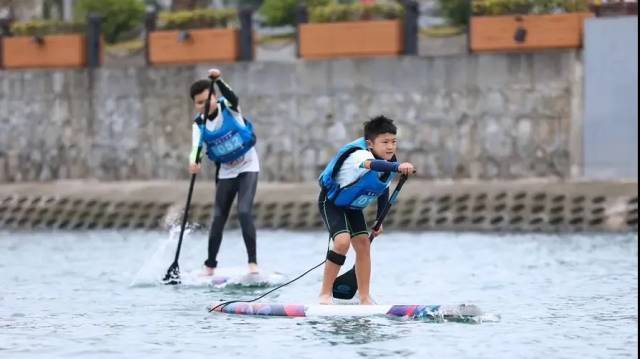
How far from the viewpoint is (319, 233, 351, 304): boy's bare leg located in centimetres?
1375

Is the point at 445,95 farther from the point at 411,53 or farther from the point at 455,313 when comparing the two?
the point at 455,313

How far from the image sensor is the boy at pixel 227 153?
16.3 m

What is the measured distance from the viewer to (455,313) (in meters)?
12.7

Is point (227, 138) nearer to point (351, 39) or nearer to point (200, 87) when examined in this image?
point (200, 87)

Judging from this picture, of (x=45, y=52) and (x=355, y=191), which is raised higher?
(x=45, y=52)

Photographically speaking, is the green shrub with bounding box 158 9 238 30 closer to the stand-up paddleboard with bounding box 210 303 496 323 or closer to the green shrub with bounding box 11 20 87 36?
the green shrub with bounding box 11 20 87 36

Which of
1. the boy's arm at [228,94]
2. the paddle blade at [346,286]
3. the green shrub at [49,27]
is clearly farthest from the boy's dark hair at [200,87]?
the green shrub at [49,27]

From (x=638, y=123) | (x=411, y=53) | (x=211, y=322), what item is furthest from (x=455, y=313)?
(x=411, y=53)

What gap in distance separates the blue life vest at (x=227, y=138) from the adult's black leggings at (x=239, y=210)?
302 mm

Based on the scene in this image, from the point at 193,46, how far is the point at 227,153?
42.6ft

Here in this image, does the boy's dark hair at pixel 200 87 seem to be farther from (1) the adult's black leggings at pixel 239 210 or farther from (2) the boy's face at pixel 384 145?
(2) the boy's face at pixel 384 145

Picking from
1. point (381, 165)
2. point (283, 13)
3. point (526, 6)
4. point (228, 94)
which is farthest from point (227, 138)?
point (283, 13)

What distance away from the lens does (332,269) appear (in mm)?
13883

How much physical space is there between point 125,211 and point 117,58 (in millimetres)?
6041
